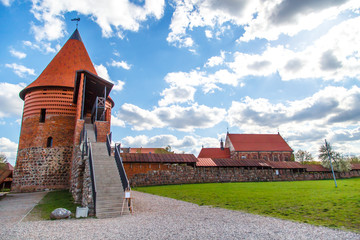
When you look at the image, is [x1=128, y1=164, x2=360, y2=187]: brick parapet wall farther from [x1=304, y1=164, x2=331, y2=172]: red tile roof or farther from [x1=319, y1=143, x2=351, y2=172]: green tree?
[x1=319, y1=143, x2=351, y2=172]: green tree

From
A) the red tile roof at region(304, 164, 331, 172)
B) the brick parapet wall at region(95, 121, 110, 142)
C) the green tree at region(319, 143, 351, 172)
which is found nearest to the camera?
the brick parapet wall at region(95, 121, 110, 142)

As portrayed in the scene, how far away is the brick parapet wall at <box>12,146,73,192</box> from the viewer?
15406mm

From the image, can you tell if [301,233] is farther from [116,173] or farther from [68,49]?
[68,49]

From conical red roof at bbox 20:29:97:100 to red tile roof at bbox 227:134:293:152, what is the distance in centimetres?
3163

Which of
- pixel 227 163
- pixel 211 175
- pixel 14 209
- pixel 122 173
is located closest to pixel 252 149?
pixel 227 163

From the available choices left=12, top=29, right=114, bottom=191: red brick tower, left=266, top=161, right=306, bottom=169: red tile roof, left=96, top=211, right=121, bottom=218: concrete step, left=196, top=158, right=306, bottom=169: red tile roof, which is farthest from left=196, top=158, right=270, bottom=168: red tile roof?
left=96, top=211, right=121, bottom=218: concrete step

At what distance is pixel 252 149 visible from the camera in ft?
139

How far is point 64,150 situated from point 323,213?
16444 millimetres

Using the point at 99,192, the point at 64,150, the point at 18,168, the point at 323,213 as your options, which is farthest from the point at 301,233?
the point at 18,168

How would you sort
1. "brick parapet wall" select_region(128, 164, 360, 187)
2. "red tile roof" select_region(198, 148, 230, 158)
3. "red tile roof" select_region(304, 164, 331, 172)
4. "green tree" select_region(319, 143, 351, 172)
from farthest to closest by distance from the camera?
"red tile roof" select_region(198, 148, 230, 158), "green tree" select_region(319, 143, 351, 172), "red tile roof" select_region(304, 164, 331, 172), "brick parapet wall" select_region(128, 164, 360, 187)

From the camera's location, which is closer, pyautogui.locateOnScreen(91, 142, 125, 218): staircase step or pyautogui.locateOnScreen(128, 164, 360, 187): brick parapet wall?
pyautogui.locateOnScreen(91, 142, 125, 218): staircase step

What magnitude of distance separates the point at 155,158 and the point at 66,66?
11.5m

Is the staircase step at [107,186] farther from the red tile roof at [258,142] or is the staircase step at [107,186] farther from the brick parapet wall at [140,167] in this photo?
the red tile roof at [258,142]

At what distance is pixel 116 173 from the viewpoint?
8.77 m
